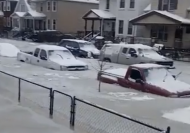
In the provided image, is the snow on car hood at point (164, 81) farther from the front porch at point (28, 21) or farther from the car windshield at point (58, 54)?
the front porch at point (28, 21)

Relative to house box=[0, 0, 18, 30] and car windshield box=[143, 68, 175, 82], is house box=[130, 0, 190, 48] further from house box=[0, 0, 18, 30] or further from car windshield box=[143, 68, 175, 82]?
house box=[0, 0, 18, 30]

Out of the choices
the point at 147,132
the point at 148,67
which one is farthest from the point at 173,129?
the point at 148,67

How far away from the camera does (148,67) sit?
1509 centimetres

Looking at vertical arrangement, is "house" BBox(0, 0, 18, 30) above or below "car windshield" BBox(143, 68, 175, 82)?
above

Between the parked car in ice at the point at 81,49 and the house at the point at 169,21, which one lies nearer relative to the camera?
the parked car in ice at the point at 81,49

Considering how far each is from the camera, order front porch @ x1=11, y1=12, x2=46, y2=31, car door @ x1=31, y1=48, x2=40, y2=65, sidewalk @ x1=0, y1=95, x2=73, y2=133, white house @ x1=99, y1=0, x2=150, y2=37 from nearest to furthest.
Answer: sidewalk @ x1=0, y1=95, x2=73, y2=133
car door @ x1=31, y1=48, x2=40, y2=65
white house @ x1=99, y1=0, x2=150, y2=37
front porch @ x1=11, y1=12, x2=46, y2=31

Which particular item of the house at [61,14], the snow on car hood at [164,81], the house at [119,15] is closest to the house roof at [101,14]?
the house at [119,15]

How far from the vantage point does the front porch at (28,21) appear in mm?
61250

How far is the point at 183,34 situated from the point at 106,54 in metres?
14.5

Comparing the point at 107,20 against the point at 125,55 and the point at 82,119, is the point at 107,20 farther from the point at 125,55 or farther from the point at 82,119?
the point at 82,119

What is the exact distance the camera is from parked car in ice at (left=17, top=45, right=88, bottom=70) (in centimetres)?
2117

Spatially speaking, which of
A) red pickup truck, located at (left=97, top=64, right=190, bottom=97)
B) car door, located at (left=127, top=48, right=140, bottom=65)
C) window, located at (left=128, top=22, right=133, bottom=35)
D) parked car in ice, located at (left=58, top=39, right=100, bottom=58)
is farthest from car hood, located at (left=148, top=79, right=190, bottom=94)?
window, located at (left=128, top=22, right=133, bottom=35)

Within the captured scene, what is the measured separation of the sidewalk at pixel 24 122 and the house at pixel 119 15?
115 feet

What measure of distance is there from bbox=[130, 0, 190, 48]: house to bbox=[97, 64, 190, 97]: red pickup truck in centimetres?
2132
